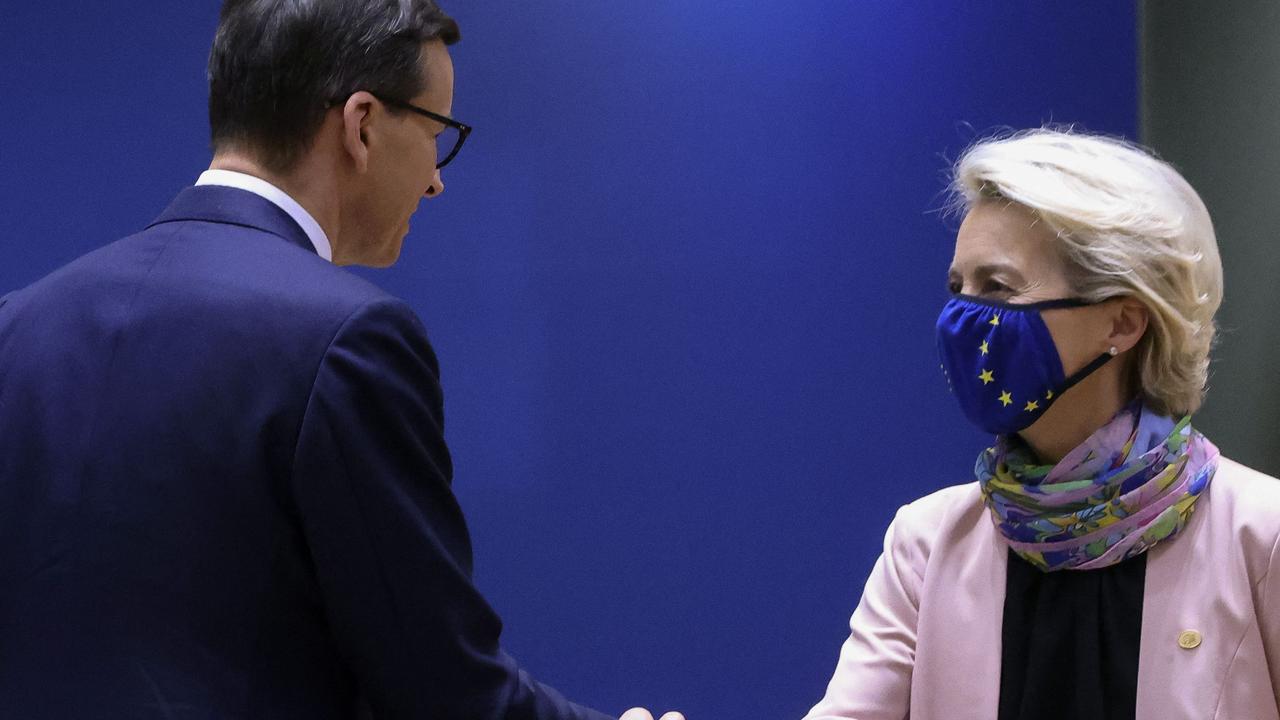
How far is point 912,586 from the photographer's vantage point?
1.95m

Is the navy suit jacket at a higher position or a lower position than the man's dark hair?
lower

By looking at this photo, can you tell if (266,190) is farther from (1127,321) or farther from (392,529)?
(1127,321)

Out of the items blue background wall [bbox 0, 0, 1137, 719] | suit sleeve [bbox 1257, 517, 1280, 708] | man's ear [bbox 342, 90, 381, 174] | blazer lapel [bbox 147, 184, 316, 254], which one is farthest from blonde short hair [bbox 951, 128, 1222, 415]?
blue background wall [bbox 0, 0, 1137, 719]

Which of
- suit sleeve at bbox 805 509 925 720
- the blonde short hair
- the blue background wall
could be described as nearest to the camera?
the blonde short hair

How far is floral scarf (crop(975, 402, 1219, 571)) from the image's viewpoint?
1755 mm

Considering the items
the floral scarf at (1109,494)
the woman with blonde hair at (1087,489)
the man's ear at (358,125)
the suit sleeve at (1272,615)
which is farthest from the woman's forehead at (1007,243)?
the man's ear at (358,125)

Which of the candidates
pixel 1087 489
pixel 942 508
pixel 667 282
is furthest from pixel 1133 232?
pixel 667 282

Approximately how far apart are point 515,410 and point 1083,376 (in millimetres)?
1407

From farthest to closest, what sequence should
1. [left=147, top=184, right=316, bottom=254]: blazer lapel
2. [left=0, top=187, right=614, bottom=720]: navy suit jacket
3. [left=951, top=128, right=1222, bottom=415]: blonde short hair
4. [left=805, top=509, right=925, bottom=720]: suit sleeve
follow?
[left=805, top=509, right=925, bottom=720]: suit sleeve, [left=951, top=128, right=1222, bottom=415]: blonde short hair, [left=147, top=184, right=316, bottom=254]: blazer lapel, [left=0, top=187, right=614, bottom=720]: navy suit jacket

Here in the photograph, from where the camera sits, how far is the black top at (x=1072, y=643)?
5.75 feet

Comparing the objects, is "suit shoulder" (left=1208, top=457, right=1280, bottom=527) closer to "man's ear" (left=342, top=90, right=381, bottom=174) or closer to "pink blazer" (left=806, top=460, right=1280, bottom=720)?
"pink blazer" (left=806, top=460, right=1280, bottom=720)

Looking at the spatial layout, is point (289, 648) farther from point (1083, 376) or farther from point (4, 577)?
point (1083, 376)

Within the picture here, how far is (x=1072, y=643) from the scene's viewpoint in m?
1.80

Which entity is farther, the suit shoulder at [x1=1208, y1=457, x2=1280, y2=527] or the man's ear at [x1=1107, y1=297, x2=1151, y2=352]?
the man's ear at [x1=1107, y1=297, x2=1151, y2=352]
